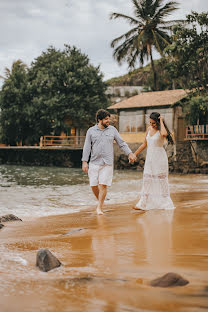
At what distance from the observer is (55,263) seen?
3.16 meters

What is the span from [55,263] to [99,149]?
3.41m

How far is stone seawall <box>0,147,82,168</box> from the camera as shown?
37594 mm

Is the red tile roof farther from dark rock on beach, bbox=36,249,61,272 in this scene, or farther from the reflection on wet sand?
dark rock on beach, bbox=36,249,61,272

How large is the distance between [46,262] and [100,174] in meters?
3.39

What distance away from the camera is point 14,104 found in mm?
38719

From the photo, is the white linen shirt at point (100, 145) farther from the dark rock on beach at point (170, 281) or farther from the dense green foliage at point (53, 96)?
the dense green foliage at point (53, 96)

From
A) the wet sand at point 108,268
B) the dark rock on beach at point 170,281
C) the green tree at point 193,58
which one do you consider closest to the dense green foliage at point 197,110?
the green tree at point 193,58

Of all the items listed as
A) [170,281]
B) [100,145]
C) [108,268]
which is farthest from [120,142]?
[170,281]

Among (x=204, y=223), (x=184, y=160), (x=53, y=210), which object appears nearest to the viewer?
(x=204, y=223)

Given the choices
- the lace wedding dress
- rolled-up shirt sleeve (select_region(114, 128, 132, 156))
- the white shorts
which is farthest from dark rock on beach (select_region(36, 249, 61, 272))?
rolled-up shirt sleeve (select_region(114, 128, 132, 156))

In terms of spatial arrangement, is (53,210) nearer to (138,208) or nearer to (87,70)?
(138,208)

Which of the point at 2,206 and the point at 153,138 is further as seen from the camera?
the point at 2,206

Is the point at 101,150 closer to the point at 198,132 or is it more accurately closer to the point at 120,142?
the point at 120,142

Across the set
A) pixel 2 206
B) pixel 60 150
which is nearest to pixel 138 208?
pixel 2 206
